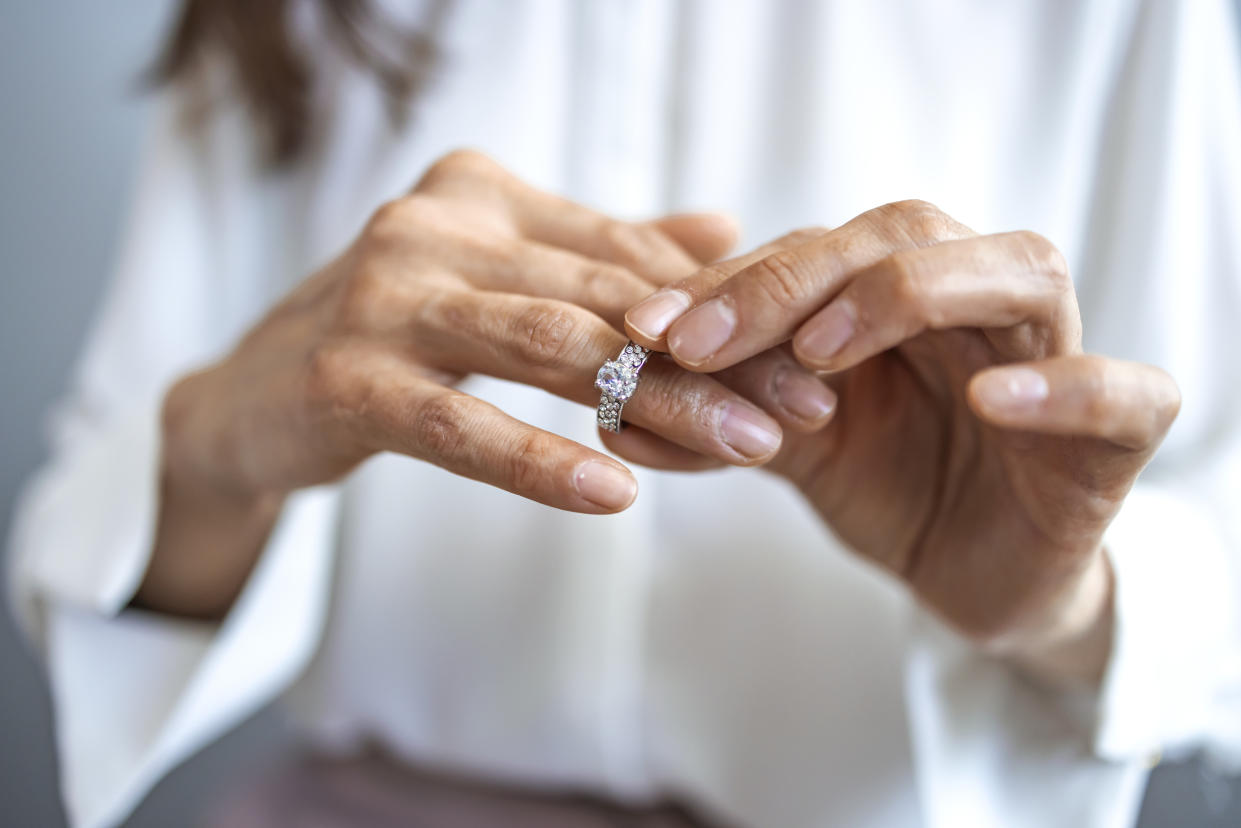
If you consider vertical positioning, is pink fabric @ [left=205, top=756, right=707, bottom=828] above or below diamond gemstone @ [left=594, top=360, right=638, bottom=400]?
below

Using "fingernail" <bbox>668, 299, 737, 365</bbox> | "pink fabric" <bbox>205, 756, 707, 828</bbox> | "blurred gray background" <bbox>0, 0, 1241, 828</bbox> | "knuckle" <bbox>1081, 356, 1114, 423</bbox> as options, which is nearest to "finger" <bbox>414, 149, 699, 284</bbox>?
"fingernail" <bbox>668, 299, 737, 365</bbox>

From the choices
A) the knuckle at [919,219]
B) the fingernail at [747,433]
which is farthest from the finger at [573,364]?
the knuckle at [919,219]

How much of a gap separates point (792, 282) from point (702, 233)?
147 millimetres

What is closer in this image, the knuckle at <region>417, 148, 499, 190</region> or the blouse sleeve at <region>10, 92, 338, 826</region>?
the knuckle at <region>417, 148, 499, 190</region>

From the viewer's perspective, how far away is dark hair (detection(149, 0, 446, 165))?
73cm

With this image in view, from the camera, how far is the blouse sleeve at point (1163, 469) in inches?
20.1

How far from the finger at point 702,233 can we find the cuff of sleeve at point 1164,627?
28 centimetres

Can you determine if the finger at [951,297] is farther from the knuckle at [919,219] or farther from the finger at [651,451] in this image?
the finger at [651,451]

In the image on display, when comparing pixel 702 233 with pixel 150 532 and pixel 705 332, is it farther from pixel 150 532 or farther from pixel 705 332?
pixel 150 532

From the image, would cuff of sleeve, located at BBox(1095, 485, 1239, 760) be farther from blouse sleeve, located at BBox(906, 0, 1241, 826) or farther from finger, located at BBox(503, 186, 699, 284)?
finger, located at BBox(503, 186, 699, 284)

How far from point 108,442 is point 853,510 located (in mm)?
623

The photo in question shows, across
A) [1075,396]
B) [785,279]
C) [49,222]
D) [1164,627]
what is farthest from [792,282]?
[49,222]

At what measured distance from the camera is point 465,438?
37cm

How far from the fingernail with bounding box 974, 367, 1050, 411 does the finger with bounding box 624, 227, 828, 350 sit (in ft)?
0.39
